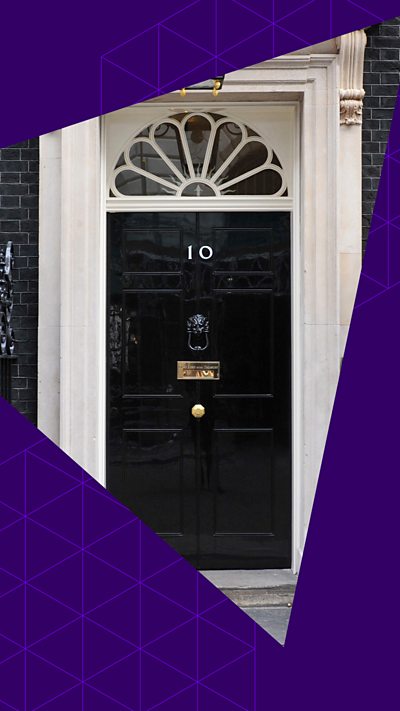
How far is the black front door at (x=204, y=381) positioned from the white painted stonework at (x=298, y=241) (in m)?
0.20

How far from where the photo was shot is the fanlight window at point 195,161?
5.10 m

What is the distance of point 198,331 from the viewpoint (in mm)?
5129

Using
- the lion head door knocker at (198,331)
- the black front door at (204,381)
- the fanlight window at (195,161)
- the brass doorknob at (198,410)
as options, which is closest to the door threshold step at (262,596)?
the black front door at (204,381)

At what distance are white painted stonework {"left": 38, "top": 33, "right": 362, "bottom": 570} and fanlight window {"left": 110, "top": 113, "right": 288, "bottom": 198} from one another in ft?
0.46

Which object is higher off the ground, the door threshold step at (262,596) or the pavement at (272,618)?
the door threshold step at (262,596)

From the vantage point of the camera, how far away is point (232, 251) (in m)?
5.14

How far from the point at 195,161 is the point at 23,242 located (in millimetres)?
1322

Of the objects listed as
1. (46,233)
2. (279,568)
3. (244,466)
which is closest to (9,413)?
(46,233)

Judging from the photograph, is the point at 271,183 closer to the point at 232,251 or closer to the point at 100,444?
the point at 232,251

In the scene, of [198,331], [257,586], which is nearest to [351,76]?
[198,331]

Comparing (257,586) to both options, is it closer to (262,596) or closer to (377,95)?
(262,596)

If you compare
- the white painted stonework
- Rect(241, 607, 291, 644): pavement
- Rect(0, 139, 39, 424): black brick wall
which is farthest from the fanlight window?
Rect(241, 607, 291, 644): pavement

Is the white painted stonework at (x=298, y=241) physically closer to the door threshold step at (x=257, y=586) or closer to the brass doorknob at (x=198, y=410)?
the door threshold step at (x=257, y=586)

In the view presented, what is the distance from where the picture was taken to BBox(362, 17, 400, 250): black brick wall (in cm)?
487
